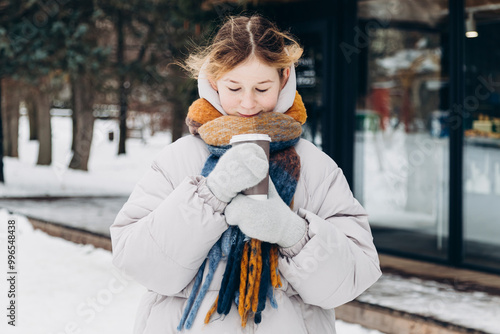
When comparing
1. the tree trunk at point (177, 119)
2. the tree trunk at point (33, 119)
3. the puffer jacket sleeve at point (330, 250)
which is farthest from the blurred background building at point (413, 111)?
the tree trunk at point (33, 119)

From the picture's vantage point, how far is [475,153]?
687 cm

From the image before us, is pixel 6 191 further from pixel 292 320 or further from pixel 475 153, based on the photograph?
pixel 292 320

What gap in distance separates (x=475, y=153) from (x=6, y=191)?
9906 millimetres

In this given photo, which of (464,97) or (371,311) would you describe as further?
(464,97)

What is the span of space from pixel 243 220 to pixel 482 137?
231 inches

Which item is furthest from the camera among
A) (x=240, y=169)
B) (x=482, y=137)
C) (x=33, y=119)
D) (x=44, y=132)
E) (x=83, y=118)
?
(x=33, y=119)

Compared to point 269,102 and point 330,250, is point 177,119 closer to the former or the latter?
point 269,102

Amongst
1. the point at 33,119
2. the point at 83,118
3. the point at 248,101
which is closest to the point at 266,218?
the point at 248,101

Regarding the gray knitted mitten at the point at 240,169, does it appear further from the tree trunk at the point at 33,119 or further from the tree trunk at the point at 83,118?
the tree trunk at the point at 33,119

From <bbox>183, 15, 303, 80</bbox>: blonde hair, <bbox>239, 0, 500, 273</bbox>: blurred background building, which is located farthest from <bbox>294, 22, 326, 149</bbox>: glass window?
<bbox>183, 15, 303, 80</bbox>: blonde hair

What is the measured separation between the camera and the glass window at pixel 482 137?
6773mm

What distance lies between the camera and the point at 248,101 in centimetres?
178

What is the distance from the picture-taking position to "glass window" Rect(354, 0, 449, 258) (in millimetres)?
7609

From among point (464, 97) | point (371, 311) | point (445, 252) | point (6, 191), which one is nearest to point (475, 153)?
point (464, 97)
